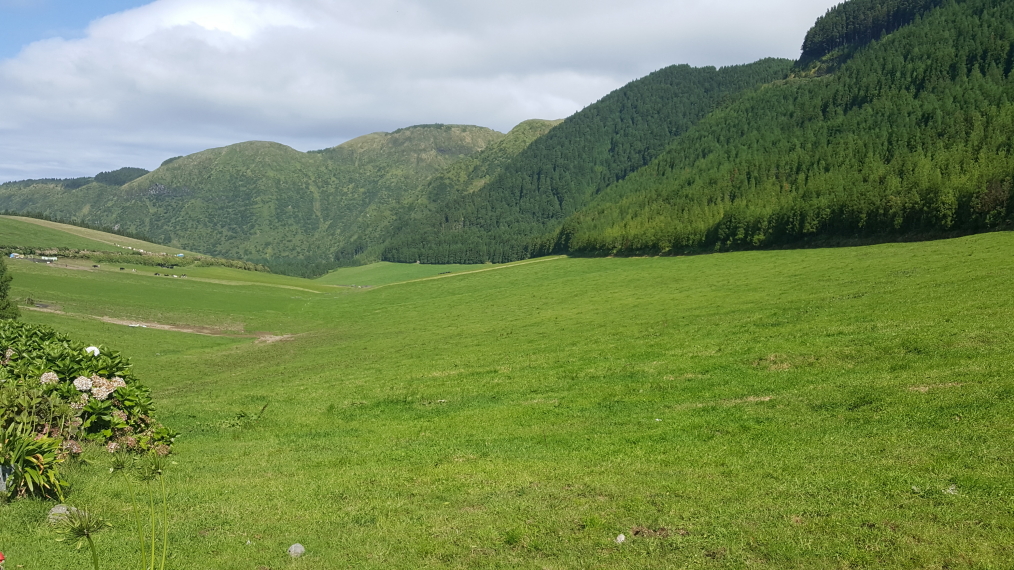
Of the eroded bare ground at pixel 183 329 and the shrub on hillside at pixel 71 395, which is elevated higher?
the shrub on hillside at pixel 71 395

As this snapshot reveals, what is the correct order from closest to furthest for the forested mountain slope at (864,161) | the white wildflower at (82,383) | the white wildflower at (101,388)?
the white wildflower at (82,383) → the white wildflower at (101,388) → the forested mountain slope at (864,161)

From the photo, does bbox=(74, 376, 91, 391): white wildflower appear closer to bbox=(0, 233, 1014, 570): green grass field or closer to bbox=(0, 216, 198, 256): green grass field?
bbox=(0, 233, 1014, 570): green grass field

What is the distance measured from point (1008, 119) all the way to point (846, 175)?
23.5m

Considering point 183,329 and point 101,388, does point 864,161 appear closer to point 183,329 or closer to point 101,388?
point 183,329

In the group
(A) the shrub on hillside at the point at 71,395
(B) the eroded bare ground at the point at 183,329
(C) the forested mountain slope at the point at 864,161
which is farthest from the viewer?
(C) the forested mountain slope at the point at 864,161

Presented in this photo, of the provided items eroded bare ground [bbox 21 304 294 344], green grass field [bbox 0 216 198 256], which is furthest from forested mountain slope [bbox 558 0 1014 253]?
green grass field [bbox 0 216 198 256]

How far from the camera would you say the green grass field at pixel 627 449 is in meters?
9.05

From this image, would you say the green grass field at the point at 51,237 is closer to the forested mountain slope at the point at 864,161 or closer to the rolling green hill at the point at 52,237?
the rolling green hill at the point at 52,237

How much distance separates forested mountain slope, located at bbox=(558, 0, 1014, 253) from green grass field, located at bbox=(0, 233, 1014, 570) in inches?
1667

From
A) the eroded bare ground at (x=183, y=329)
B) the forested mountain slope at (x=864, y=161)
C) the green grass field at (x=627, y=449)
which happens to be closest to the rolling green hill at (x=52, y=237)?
the eroded bare ground at (x=183, y=329)

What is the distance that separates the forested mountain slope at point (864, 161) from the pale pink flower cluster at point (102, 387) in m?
83.0

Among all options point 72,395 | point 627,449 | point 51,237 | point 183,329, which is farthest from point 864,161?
point 51,237

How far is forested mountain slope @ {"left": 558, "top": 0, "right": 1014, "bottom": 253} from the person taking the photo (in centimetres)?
7681

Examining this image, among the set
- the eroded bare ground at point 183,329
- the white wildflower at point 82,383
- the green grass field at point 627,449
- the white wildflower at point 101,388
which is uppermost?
the white wildflower at point 82,383
